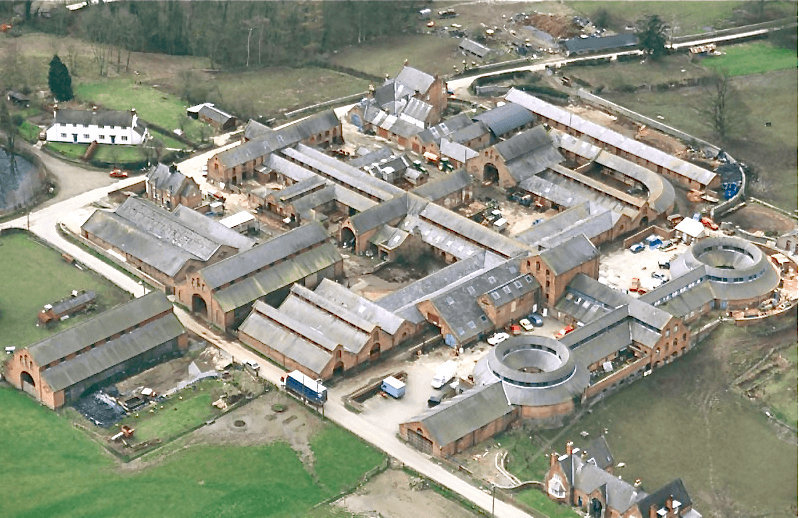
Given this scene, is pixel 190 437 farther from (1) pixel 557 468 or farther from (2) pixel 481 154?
(2) pixel 481 154

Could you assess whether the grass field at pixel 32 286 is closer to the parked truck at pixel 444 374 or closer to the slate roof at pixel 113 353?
the slate roof at pixel 113 353

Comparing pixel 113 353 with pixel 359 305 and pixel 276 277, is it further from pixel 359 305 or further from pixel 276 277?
pixel 359 305

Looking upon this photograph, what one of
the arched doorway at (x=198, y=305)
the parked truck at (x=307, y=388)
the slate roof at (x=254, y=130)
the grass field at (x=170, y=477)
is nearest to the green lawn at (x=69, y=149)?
the slate roof at (x=254, y=130)

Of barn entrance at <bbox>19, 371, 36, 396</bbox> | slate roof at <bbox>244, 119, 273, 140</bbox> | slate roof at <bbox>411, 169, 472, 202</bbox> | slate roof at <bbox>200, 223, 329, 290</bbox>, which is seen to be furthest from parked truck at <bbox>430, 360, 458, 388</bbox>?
slate roof at <bbox>244, 119, 273, 140</bbox>

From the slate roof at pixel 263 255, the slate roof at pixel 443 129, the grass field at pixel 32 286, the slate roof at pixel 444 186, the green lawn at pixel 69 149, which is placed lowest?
the green lawn at pixel 69 149

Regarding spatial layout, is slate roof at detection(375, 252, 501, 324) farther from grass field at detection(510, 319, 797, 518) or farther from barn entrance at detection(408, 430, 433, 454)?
grass field at detection(510, 319, 797, 518)

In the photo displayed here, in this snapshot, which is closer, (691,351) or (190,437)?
(190,437)

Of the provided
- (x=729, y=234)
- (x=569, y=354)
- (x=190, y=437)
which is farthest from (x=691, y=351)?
(x=190, y=437)
